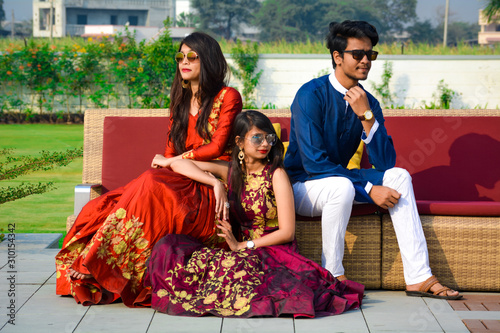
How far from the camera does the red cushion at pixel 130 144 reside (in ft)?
13.4

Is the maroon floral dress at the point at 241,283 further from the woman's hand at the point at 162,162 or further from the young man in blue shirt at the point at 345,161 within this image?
the woman's hand at the point at 162,162

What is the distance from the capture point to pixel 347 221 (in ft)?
10.8

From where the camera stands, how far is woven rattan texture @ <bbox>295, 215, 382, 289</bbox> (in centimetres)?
344

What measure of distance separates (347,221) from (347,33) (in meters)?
1.01

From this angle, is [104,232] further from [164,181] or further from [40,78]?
[40,78]

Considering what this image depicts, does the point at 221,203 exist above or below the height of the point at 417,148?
below

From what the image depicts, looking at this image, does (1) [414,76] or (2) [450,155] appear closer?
(2) [450,155]

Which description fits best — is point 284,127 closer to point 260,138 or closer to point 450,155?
point 260,138

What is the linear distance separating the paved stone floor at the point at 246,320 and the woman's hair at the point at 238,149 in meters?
0.75

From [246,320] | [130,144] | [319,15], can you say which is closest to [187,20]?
[319,15]

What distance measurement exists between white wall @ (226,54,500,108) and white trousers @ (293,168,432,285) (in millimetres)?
9546

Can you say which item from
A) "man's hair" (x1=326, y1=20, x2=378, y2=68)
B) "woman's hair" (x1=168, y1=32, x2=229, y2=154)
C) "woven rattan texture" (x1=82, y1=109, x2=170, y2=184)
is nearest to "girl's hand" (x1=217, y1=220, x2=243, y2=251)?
"woman's hair" (x1=168, y1=32, x2=229, y2=154)

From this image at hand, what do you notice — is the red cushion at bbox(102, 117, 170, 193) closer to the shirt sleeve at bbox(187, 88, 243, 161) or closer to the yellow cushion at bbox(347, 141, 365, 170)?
the shirt sleeve at bbox(187, 88, 243, 161)

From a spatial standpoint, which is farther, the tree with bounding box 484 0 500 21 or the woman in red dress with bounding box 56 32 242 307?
the tree with bounding box 484 0 500 21
